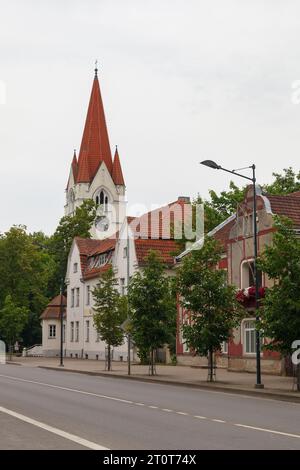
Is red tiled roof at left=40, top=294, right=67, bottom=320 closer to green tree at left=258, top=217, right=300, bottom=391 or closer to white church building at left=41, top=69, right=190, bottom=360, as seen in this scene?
white church building at left=41, top=69, right=190, bottom=360

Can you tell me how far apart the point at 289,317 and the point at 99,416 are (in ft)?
34.0

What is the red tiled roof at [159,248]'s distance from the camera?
5564cm

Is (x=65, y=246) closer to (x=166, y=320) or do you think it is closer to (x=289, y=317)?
(x=166, y=320)

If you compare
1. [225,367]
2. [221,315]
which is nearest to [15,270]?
[225,367]

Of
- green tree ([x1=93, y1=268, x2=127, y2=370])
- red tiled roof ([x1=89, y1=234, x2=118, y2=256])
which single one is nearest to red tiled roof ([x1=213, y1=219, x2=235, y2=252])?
green tree ([x1=93, y1=268, x2=127, y2=370])

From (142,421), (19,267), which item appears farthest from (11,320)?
(142,421)

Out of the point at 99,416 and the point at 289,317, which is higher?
the point at 289,317

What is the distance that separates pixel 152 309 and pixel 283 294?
1213cm

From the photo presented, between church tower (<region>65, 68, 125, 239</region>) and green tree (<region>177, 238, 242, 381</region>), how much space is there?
285ft

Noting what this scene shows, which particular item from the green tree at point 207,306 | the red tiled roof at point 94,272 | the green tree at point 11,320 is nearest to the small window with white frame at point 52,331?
the red tiled roof at point 94,272

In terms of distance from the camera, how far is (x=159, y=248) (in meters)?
56.8

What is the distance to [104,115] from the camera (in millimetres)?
124188

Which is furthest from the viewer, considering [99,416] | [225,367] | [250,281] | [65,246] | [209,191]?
[65,246]

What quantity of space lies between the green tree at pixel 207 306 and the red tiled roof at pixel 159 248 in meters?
24.6
